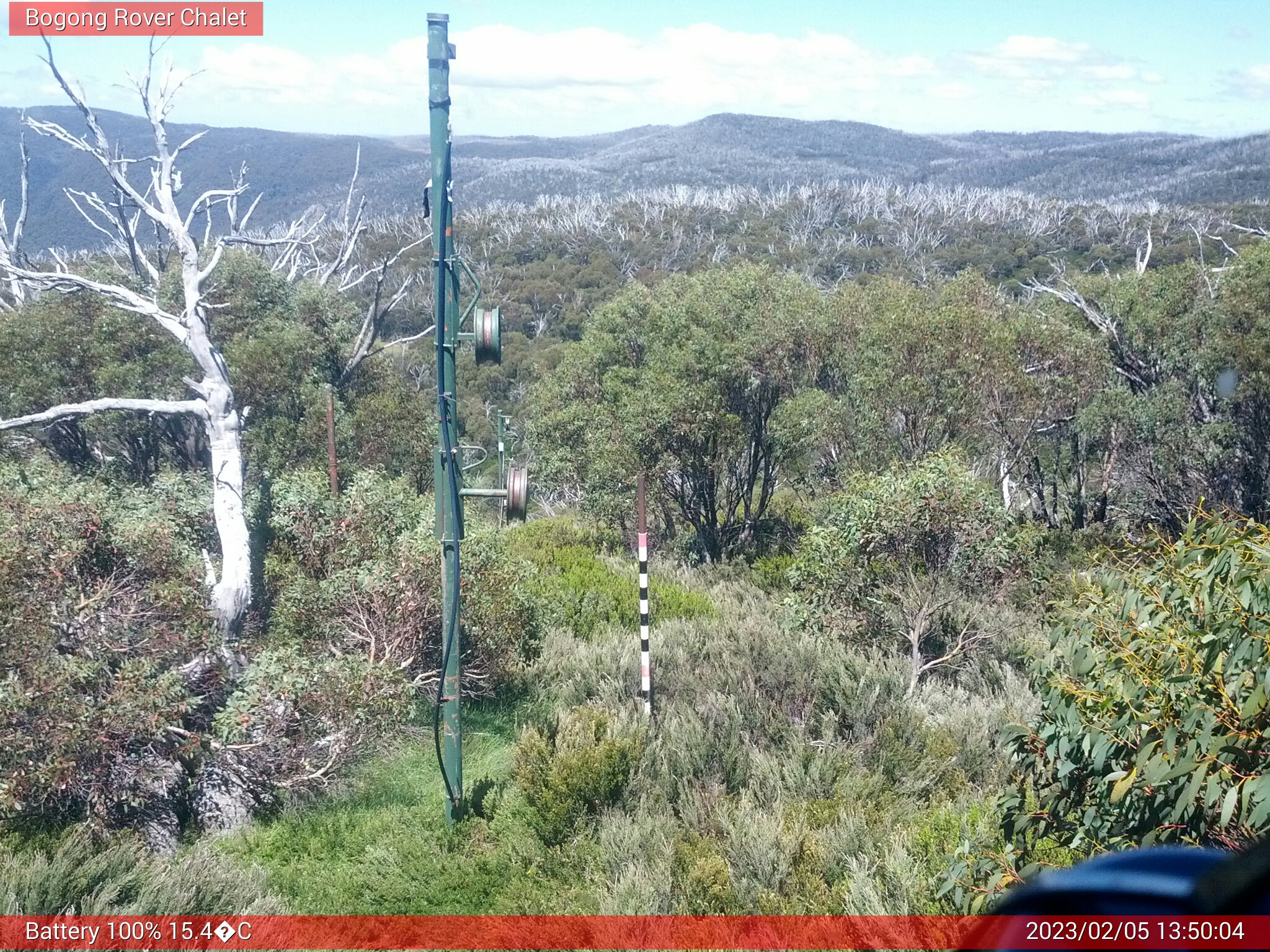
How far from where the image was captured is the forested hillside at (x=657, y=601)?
4719 millimetres

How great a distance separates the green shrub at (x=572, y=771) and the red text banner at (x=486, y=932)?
1.14 meters

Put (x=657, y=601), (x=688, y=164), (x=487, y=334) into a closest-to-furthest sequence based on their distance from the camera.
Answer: (x=487, y=334) → (x=657, y=601) → (x=688, y=164)

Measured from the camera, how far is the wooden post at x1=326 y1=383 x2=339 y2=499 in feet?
41.7

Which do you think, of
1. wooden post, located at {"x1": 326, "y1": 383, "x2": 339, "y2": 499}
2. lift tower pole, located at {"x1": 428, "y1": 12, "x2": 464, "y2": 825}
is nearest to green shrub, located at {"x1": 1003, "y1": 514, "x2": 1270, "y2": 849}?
lift tower pole, located at {"x1": 428, "y1": 12, "x2": 464, "y2": 825}

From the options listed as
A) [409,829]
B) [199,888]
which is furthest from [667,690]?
[199,888]

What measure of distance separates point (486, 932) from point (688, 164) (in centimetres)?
14396

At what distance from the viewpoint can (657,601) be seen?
13.4 m

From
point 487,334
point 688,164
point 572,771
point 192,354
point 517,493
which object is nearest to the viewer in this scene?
point 487,334

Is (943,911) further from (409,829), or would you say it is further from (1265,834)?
(409,829)

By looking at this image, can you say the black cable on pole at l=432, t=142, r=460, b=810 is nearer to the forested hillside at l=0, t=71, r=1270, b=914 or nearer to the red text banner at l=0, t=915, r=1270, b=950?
the red text banner at l=0, t=915, r=1270, b=950

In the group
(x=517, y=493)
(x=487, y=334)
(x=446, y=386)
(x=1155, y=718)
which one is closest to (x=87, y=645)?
(x=446, y=386)

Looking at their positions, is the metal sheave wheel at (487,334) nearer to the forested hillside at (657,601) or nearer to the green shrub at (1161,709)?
the forested hillside at (657,601)

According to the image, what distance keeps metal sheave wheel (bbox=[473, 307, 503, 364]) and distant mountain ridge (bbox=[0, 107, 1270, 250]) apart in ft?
267

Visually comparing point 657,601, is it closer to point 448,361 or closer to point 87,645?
point 448,361
